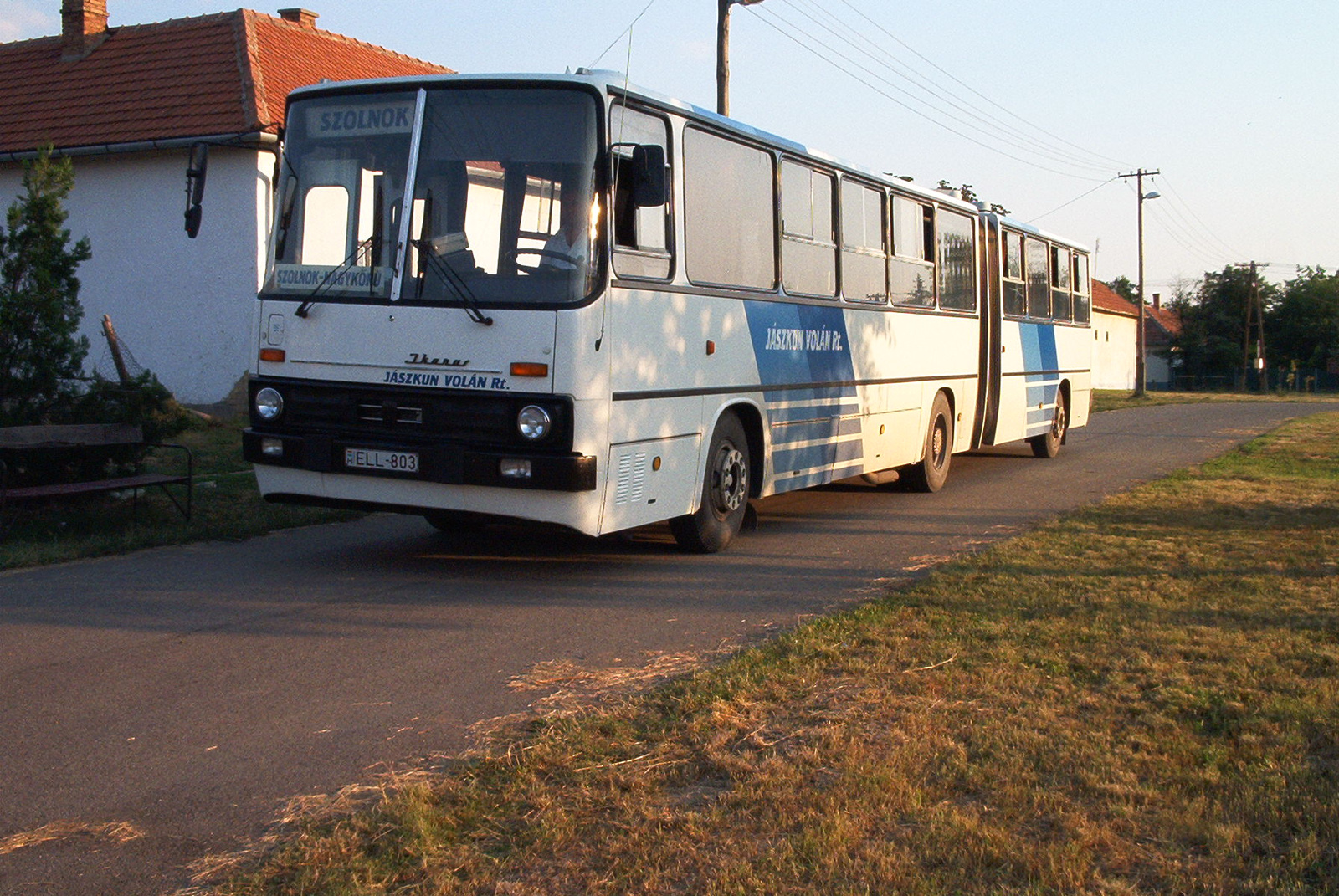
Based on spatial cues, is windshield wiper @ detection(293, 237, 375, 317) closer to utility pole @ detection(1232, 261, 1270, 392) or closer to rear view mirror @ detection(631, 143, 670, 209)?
rear view mirror @ detection(631, 143, 670, 209)

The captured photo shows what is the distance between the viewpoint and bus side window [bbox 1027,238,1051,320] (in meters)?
17.8

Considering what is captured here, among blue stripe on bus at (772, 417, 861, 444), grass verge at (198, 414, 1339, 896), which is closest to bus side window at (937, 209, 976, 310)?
blue stripe on bus at (772, 417, 861, 444)

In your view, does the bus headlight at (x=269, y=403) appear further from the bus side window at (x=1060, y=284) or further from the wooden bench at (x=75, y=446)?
the bus side window at (x=1060, y=284)

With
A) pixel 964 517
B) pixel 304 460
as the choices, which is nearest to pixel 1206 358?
pixel 964 517

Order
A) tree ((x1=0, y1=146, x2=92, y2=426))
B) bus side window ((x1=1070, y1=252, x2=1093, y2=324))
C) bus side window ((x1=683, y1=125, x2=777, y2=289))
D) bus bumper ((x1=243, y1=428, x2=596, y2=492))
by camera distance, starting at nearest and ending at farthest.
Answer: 1. bus bumper ((x1=243, y1=428, x2=596, y2=492))
2. bus side window ((x1=683, y1=125, x2=777, y2=289))
3. tree ((x1=0, y1=146, x2=92, y2=426))
4. bus side window ((x1=1070, y1=252, x2=1093, y2=324))

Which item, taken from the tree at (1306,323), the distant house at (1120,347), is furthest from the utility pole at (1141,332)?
the tree at (1306,323)

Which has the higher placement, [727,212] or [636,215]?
[727,212]

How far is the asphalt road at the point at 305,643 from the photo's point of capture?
14.5 feet

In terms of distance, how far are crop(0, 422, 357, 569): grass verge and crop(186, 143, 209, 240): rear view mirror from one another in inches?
93.7

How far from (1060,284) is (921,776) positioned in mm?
16027

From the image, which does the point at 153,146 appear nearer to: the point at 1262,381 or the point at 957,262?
the point at 957,262

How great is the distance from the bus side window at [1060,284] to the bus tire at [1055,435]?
1.24 m

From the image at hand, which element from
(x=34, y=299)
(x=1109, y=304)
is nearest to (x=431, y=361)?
(x=34, y=299)

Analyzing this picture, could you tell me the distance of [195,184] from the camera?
28.7 ft
